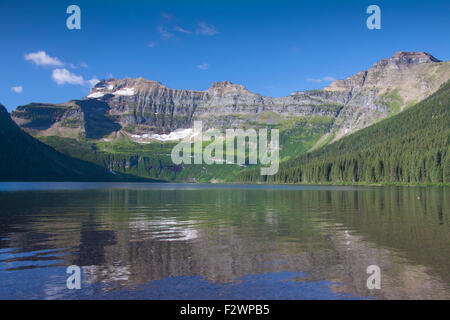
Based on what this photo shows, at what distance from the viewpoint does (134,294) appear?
16.6 m

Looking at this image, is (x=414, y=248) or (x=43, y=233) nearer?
(x=414, y=248)

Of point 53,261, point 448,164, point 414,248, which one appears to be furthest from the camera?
point 448,164

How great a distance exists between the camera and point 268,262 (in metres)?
23.3

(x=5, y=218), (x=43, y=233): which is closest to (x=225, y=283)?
(x=43, y=233)

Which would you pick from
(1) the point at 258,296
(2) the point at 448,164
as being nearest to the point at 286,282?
(1) the point at 258,296

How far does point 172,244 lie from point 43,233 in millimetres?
15067

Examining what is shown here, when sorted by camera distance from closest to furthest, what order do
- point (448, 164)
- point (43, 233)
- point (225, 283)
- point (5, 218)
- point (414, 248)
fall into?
point (225, 283)
point (414, 248)
point (43, 233)
point (5, 218)
point (448, 164)

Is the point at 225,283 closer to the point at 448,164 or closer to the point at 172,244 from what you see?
the point at 172,244

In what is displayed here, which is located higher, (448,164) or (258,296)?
(448,164)
